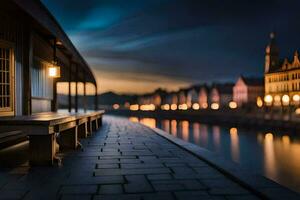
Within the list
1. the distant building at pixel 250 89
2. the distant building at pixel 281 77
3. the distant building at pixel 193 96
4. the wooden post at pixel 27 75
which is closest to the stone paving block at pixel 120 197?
the wooden post at pixel 27 75

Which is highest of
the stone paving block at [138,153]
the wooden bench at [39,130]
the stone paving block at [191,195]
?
the wooden bench at [39,130]

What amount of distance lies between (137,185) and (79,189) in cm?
87

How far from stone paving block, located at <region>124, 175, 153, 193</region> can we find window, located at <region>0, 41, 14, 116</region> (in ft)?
15.6

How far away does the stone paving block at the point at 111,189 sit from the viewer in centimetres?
447

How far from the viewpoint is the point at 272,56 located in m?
72.6

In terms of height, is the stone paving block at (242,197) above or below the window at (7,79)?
below

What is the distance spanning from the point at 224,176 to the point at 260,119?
4324cm

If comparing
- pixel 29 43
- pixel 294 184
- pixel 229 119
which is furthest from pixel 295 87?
pixel 29 43

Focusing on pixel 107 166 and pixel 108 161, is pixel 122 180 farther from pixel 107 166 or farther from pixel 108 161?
pixel 108 161

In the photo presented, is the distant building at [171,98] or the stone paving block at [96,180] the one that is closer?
the stone paving block at [96,180]

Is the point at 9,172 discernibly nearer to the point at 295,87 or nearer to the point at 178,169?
the point at 178,169

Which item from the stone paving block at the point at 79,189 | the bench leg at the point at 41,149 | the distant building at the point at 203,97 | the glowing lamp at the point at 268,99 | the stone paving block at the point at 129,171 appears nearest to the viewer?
the stone paving block at the point at 79,189

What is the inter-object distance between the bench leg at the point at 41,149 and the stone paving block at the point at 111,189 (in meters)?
1.81

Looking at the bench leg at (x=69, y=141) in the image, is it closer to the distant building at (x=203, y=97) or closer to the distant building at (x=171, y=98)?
the distant building at (x=203, y=97)
